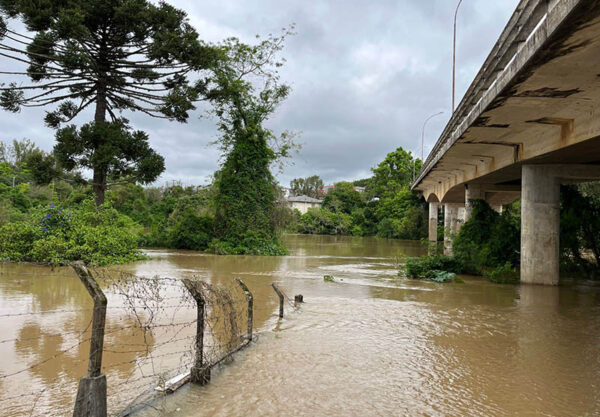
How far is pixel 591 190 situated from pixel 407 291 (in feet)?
78.3

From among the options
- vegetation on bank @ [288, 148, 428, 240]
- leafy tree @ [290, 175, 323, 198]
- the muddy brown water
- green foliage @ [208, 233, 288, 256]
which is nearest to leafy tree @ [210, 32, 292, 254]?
green foliage @ [208, 233, 288, 256]

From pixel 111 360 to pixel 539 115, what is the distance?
9.90m

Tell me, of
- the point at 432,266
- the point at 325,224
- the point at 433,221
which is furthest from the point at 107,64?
the point at 325,224

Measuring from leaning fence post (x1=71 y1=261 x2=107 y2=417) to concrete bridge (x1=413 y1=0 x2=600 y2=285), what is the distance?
5.85m

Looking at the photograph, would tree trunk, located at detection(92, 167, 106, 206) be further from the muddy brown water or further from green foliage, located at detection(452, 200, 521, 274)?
green foliage, located at detection(452, 200, 521, 274)

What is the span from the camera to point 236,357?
20.5 feet

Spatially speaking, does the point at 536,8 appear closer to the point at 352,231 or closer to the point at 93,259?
the point at 93,259

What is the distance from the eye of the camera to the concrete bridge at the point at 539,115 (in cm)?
625

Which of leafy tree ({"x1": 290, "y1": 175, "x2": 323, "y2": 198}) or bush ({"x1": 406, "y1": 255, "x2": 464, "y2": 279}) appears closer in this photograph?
bush ({"x1": 406, "y1": 255, "x2": 464, "y2": 279})

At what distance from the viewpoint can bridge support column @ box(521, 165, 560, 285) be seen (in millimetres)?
14023

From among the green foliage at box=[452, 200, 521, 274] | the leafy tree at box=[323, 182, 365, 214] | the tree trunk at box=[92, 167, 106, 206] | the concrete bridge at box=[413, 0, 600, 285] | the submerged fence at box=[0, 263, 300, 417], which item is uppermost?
the leafy tree at box=[323, 182, 365, 214]

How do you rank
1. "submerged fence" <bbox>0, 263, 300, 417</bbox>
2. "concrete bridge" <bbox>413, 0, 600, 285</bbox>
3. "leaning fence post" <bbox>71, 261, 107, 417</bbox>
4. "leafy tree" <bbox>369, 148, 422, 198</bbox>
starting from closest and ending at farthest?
1. "leaning fence post" <bbox>71, 261, 107, 417</bbox>
2. "submerged fence" <bbox>0, 263, 300, 417</bbox>
3. "concrete bridge" <bbox>413, 0, 600, 285</bbox>
4. "leafy tree" <bbox>369, 148, 422, 198</bbox>

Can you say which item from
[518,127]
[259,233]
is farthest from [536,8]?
[259,233]

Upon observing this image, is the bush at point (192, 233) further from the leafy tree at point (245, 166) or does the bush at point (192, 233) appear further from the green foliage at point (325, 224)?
the green foliage at point (325, 224)
